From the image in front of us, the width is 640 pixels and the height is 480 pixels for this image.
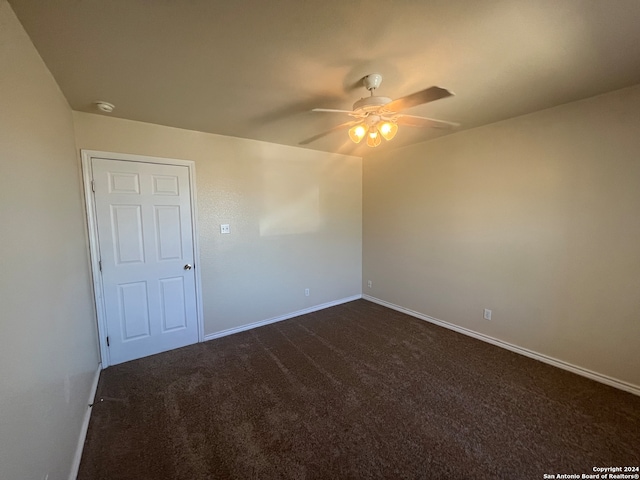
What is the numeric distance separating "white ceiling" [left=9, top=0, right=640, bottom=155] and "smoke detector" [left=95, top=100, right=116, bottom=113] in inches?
2.0

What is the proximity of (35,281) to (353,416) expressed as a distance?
2.10 m

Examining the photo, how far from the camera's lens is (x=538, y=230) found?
260cm

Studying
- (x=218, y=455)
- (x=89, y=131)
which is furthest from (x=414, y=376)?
(x=89, y=131)

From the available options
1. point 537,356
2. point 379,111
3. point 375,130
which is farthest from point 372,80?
point 537,356

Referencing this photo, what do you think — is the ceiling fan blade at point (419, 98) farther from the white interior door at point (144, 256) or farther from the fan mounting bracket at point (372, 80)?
the white interior door at point (144, 256)

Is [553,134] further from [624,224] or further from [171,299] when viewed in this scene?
[171,299]

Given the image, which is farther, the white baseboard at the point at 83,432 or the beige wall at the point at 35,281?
the white baseboard at the point at 83,432

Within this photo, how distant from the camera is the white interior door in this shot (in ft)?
8.49

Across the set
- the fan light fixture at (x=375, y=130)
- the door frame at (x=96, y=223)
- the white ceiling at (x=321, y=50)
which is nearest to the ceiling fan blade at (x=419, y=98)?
the fan light fixture at (x=375, y=130)

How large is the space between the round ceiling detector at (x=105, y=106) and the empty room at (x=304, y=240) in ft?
0.48

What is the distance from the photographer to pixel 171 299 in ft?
9.66

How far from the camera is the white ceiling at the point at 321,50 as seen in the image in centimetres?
127

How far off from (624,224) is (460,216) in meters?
1.33

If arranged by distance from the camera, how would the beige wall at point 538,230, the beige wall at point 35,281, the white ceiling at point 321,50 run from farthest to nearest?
1. the beige wall at point 538,230
2. the white ceiling at point 321,50
3. the beige wall at point 35,281
